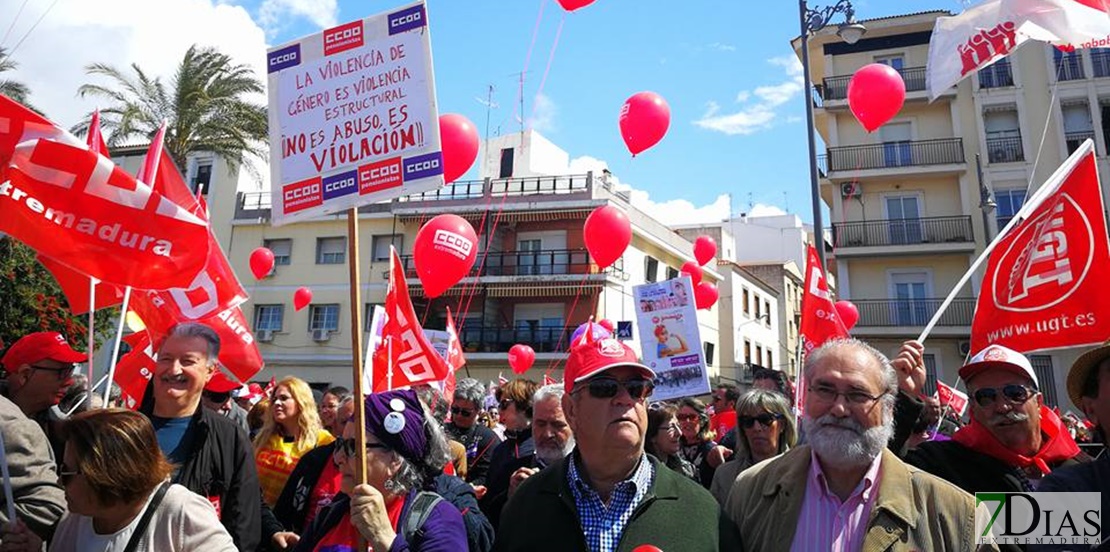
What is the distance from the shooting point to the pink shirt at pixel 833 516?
249cm

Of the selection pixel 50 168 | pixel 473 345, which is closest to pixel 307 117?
pixel 50 168

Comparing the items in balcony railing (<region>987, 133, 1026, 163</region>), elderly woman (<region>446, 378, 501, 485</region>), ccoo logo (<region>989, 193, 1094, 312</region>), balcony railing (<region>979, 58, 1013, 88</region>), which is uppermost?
balcony railing (<region>979, 58, 1013, 88</region>)

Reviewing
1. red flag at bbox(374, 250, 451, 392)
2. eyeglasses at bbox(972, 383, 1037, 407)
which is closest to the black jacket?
eyeglasses at bbox(972, 383, 1037, 407)

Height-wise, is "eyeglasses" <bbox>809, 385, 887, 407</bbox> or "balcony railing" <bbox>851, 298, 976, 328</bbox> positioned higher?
"balcony railing" <bbox>851, 298, 976, 328</bbox>

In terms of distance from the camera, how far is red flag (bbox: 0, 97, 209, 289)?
4.00 meters

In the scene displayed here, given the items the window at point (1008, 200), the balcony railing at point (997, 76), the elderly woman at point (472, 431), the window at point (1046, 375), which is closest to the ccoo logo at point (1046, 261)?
the elderly woman at point (472, 431)

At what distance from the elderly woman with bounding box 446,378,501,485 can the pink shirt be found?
132 inches

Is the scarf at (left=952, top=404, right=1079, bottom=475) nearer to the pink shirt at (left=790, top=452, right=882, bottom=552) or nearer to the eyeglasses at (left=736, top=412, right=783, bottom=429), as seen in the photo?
the pink shirt at (left=790, top=452, right=882, bottom=552)

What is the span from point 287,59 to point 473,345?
27.4 metres

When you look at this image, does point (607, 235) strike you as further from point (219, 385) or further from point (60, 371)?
point (60, 371)

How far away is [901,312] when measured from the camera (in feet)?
91.7

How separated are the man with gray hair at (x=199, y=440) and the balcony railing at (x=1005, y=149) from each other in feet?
98.6

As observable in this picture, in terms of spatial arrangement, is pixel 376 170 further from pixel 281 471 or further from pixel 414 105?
pixel 281 471

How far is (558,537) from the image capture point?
2.44m
